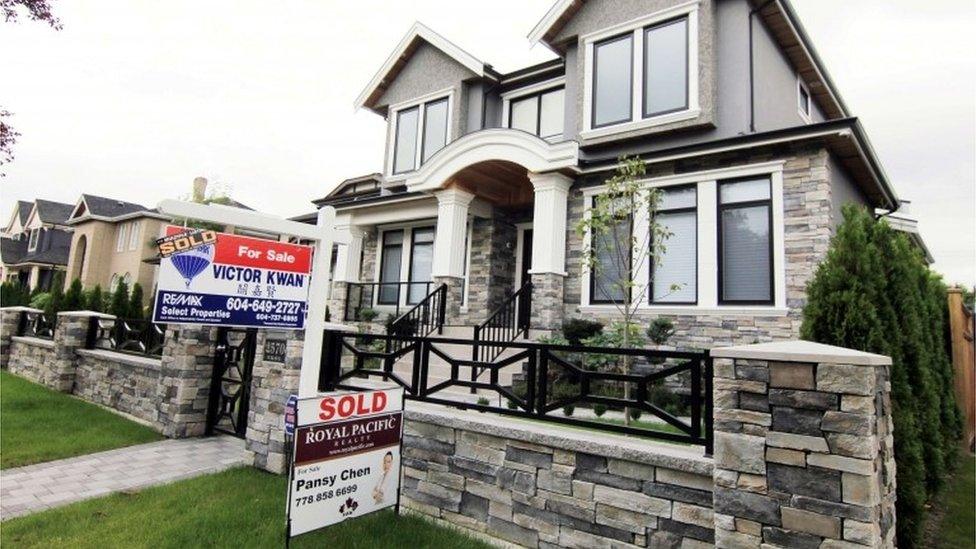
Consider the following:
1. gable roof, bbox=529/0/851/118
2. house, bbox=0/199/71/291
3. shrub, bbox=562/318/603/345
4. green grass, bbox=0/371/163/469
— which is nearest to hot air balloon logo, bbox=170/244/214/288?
green grass, bbox=0/371/163/469

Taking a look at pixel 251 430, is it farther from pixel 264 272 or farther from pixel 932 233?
pixel 932 233

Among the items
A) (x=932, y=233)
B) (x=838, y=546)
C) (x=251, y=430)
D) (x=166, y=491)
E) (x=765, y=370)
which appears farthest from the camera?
(x=932, y=233)

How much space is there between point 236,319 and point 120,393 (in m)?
5.83

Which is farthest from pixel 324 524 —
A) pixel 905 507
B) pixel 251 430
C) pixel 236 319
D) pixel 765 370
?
pixel 905 507

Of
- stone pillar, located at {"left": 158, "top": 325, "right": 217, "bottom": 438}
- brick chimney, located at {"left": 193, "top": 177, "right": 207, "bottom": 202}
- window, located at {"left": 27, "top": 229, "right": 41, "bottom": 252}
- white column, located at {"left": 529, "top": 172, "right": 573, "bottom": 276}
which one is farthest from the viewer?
window, located at {"left": 27, "top": 229, "right": 41, "bottom": 252}

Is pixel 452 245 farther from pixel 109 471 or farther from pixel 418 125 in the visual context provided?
pixel 109 471

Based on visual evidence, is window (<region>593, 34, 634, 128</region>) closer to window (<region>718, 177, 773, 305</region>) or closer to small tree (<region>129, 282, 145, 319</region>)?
window (<region>718, 177, 773, 305</region>)

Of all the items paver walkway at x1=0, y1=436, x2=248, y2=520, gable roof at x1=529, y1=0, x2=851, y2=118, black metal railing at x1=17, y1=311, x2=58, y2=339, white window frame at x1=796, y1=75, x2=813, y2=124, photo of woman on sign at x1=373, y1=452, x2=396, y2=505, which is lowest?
paver walkway at x1=0, y1=436, x2=248, y2=520

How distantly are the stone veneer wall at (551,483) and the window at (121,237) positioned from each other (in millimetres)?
29998

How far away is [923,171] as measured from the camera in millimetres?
14258

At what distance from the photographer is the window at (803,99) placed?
33.7 ft

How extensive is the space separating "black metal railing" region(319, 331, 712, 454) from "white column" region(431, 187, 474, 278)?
177 centimetres

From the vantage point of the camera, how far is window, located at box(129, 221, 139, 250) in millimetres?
26716

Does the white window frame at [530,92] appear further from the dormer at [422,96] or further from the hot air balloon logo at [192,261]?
the hot air balloon logo at [192,261]
